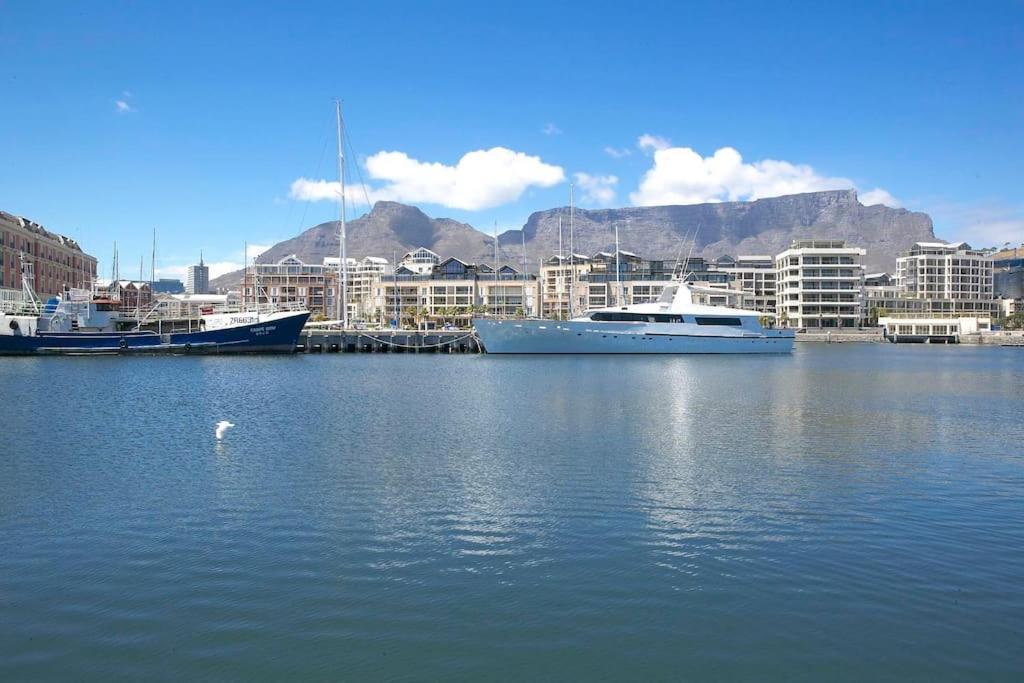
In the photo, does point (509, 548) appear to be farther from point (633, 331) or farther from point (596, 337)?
point (633, 331)

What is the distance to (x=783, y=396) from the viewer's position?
4278 cm

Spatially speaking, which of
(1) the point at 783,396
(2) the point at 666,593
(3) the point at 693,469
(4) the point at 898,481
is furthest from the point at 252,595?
(1) the point at 783,396

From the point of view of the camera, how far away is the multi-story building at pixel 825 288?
509 feet

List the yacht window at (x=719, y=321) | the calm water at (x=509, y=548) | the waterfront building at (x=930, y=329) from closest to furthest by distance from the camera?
the calm water at (x=509, y=548) < the yacht window at (x=719, y=321) < the waterfront building at (x=930, y=329)

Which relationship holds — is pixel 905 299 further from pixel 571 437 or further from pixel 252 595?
pixel 252 595

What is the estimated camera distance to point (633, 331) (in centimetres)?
8425

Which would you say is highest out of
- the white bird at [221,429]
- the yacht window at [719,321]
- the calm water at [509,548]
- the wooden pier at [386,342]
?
the yacht window at [719,321]

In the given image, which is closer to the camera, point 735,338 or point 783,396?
point 783,396

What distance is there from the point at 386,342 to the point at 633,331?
1268 inches

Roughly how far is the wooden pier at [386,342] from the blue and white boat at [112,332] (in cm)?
1215

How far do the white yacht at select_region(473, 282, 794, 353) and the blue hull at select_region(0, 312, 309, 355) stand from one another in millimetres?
Result: 20424

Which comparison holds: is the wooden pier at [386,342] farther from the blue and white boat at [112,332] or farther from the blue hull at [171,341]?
the blue and white boat at [112,332]

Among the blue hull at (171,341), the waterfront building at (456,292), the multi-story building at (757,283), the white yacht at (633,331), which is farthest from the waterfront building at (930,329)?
the blue hull at (171,341)

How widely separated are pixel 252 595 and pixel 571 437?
15.9 m
